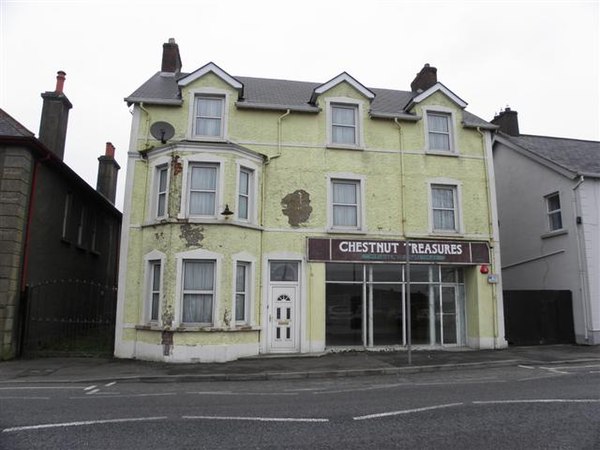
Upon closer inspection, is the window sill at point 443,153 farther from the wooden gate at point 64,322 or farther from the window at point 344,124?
the wooden gate at point 64,322

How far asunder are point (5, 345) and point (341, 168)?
11.6 meters

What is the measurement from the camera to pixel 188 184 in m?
14.8

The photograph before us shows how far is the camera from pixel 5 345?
43.2 feet

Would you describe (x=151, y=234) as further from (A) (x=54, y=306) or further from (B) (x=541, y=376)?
(B) (x=541, y=376)

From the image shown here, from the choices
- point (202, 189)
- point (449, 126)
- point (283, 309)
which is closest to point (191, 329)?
point (283, 309)

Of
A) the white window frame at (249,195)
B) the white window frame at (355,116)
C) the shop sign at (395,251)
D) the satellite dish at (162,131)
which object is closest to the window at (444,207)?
the shop sign at (395,251)

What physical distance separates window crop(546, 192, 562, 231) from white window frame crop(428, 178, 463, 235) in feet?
15.3

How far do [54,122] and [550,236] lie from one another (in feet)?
64.4

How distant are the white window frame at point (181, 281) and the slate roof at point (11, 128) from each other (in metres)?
5.85

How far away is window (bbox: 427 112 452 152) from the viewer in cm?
1741

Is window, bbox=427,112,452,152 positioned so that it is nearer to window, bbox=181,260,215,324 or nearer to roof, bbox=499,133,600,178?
roof, bbox=499,133,600,178

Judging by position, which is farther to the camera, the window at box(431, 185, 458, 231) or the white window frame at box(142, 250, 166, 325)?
the window at box(431, 185, 458, 231)

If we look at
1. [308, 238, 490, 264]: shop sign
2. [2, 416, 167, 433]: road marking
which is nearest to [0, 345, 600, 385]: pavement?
[308, 238, 490, 264]: shop sign

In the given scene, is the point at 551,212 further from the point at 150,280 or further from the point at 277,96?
the point at 150,280
